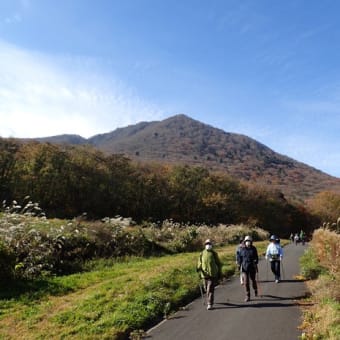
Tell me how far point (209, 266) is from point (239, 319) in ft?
7.23

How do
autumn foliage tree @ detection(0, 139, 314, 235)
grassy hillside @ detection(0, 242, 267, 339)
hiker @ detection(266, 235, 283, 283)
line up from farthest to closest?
1. autumn foliage tree @ detection(0, 139, 314, 235)
2. hiker @ detection(266, 235, 283, 283)
3. grassy hillside @ detection(0, 242, 267, 339)

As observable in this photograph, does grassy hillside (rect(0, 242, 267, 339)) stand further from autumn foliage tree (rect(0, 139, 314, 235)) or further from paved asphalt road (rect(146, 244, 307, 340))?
autumn foliage tree (rect(0, 139, 314, 235))

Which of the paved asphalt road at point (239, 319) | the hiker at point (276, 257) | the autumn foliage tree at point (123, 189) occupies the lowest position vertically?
the paved asphalt road at point (239, 319)

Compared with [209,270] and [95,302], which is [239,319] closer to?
[209,270]

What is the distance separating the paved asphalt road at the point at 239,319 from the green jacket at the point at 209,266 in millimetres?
971

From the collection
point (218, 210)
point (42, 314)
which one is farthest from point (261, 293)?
point (218, 210)

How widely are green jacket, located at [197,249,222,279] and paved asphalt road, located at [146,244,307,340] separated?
0.97 metres

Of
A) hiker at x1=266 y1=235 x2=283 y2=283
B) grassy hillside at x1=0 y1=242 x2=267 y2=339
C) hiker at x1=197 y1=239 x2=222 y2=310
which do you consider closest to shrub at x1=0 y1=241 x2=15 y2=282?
grassy hillside at x1=0 y1=242 x2=267 y2=339

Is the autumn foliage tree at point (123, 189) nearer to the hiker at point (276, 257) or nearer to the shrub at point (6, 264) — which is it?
the hiker at point (276, 257)

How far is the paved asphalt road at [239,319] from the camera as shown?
32.1 ft

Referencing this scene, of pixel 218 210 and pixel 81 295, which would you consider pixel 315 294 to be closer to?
pixel 81 295

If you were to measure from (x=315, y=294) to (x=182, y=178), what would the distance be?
193 feet

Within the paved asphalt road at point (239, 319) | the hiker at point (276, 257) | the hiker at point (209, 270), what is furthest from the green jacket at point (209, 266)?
the hiker at point (276, 257)

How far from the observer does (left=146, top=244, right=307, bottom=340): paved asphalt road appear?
9797mm
